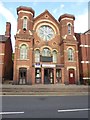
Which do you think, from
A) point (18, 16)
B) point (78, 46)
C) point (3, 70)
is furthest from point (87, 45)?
point (3, 70)

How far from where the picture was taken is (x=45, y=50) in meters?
30.7

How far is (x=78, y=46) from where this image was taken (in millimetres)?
32062

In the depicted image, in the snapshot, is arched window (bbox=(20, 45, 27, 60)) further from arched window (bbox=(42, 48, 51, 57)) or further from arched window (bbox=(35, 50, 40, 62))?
arched window (bbox=(42, 48, 51, 57))

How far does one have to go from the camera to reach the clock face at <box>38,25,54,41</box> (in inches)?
1229

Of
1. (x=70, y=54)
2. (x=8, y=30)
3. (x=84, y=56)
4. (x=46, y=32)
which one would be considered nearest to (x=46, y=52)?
(x=46, y=32)

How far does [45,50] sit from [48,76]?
184 inches

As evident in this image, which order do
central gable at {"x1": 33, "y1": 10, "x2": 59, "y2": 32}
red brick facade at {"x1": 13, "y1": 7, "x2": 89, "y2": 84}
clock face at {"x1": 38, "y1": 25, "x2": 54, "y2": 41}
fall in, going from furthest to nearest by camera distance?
central gable at {"x1": 33, "y1": 10, "x2": 59, "y2": 32} < clock face at {"x1": 38, "y1": 25, "x2": 54, "y2": 41} < red brick facade at {"x1": 13, "y1": 7, "x2": 89, "y2": 84}

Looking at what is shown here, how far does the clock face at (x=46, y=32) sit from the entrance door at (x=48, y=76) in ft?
18.7

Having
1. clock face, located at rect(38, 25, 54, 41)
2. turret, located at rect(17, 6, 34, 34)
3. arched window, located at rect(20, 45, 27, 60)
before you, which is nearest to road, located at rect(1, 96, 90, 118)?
arched window, located at rect(20, 45, 27, 60)

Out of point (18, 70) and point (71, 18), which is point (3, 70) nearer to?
point (18, 70)

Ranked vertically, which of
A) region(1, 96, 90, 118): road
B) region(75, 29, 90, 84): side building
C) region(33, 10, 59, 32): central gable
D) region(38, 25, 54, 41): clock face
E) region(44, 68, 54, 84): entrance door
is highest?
region(33, 10, 59, 32): central gable

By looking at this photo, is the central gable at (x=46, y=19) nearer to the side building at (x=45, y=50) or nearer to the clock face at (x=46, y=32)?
the side building at (x=45, y=50)

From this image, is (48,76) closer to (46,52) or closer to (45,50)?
(46,52)

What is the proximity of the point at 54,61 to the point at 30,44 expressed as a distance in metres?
5.43
